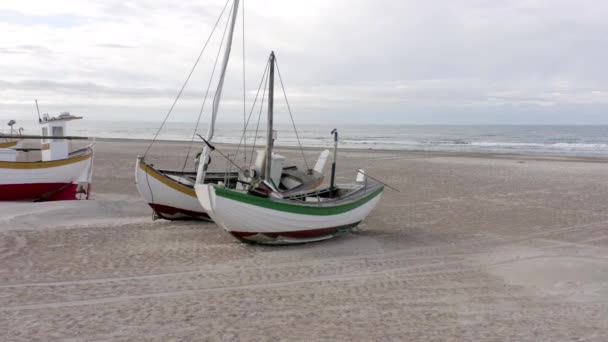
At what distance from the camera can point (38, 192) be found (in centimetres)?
1575

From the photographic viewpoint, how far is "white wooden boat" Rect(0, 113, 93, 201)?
15195 millimetres

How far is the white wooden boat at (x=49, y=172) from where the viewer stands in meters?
15.2

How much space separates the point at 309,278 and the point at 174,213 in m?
5.50

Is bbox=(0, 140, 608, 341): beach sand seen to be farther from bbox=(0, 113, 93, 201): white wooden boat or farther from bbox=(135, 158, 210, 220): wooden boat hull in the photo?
bbox=(0, 113, 93, 201): white wooden boat

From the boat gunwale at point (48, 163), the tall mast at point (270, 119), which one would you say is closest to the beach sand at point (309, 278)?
the boat gunwale at point (48, 163)

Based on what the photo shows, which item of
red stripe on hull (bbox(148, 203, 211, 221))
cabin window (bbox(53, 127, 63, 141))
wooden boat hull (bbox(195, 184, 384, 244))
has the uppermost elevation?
cabin window (bbox(53, 127, 63, 141))

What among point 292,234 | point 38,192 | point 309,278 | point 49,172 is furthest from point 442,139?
point 309,278

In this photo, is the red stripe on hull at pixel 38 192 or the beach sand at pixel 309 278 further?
the red stripe on hull at pixel 38 192

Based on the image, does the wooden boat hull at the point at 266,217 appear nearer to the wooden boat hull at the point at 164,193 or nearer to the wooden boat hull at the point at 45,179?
the wooden boat hull at the point at 164,193

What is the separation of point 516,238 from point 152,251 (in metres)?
7.93

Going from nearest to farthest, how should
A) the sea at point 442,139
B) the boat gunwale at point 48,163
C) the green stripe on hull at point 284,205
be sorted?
the green stripe on hull at point 284,205 < the boat gunwale at point 48,163 < the sea at point 442,139

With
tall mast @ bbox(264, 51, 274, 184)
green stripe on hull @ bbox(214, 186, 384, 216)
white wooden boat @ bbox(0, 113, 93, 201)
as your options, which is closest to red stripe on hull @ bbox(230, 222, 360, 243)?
green stripe on hull @ bbox(214, 186, 384, 216)

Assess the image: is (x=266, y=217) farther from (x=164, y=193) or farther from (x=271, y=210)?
(x=164, y=193)

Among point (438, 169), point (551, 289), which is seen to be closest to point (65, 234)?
A: point (551, 289)
